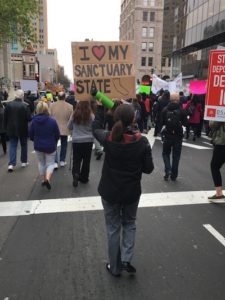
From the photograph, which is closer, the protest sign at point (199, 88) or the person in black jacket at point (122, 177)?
the person in black jacket at point (122, 177)

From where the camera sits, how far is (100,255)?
448 centimetres

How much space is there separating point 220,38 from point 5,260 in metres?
30.8

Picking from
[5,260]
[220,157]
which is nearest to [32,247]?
[5,260]

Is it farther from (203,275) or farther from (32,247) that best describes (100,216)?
(203,275)

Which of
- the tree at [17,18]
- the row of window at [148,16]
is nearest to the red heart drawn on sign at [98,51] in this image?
the tree at [17,18]

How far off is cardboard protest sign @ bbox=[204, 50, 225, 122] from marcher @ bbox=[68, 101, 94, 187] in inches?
88.3

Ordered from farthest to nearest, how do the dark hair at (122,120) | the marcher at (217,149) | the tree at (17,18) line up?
the tree at (17,18) → the marcher at (217,149) → the dark hair at (122,120)

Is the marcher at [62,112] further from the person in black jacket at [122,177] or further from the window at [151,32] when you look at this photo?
the window at [151,32]

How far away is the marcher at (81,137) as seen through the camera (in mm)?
7316

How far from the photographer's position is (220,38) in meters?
31.5

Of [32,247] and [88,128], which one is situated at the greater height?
[88,128]

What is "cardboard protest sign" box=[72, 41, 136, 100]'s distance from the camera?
557cm

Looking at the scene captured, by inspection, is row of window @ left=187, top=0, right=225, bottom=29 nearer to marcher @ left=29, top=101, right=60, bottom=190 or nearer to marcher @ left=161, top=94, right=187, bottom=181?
marcher @ left=161, top=94, right=187, bottom=181

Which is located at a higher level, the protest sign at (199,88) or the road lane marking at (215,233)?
the protest sign at (199,88)
